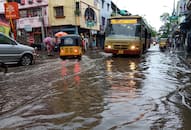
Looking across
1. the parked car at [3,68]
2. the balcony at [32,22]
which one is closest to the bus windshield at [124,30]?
the parked car at [3,68]

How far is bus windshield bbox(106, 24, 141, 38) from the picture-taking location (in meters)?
20.0

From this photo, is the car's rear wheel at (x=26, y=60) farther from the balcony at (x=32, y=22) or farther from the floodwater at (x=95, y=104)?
the balcony at (x=32, y=22)

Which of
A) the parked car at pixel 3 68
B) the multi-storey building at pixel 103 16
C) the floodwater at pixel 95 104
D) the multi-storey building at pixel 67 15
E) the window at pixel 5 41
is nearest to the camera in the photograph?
the floodwater at pixel 95 104

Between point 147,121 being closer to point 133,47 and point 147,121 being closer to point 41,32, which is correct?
point 133,47

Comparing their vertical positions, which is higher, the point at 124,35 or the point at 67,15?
the point at 67,15

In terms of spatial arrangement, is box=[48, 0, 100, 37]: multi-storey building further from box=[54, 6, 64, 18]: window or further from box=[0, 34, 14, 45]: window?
box=[0, 34, 14, 45]: window

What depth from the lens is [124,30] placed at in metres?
20.1

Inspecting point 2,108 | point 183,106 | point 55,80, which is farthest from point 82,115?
point 55,80

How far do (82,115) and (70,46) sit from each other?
15.4m

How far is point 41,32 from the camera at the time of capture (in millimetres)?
38531

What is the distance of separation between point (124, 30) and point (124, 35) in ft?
1.15

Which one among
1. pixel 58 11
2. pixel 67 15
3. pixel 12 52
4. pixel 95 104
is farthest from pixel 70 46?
pixel 58 11

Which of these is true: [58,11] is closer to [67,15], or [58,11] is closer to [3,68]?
[67,15]

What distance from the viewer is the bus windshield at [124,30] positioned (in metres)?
20.0
